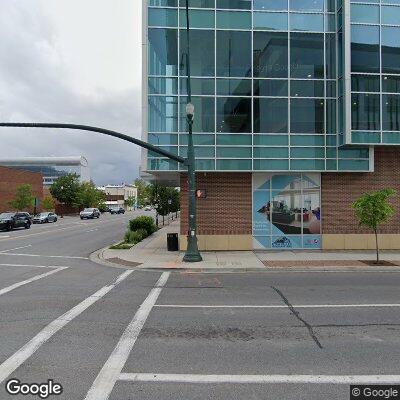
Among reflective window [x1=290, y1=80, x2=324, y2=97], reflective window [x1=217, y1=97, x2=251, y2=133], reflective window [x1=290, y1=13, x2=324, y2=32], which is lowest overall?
reflective window [x1=217, y1=97, x2=251, y2=133]

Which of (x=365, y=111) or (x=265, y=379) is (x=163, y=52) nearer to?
(x=365, y=111)

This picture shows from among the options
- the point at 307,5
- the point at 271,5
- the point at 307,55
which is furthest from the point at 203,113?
the point at 307,5

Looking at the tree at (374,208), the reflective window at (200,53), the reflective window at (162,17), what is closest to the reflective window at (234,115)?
the reflective window at (200,53)

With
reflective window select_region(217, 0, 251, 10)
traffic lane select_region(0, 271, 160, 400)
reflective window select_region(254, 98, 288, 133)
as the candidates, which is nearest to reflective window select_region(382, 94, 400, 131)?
reflective window select_region(254, 98, 288, 133)

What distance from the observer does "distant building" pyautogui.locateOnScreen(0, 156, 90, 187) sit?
504ft

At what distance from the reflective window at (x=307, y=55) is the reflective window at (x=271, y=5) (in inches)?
54.3

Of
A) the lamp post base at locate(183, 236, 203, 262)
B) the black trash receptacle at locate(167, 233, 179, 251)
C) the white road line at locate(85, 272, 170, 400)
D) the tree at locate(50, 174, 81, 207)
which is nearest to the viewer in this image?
the white road line at locate(85, 272, 170, 400)

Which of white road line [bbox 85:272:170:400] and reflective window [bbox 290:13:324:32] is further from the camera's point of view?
reflective window [bbox 290:13:324:32]

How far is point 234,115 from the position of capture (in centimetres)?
1881

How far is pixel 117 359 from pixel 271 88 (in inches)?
625

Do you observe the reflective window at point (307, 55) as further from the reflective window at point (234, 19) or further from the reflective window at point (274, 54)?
the reflective window at point (234, 19)

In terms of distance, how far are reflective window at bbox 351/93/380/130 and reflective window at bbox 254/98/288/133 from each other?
2.99 meters

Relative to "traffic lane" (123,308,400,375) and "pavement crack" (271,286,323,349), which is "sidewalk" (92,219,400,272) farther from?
"traffic lane" (123,308,400,375)

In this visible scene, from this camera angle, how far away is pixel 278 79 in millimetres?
18906
